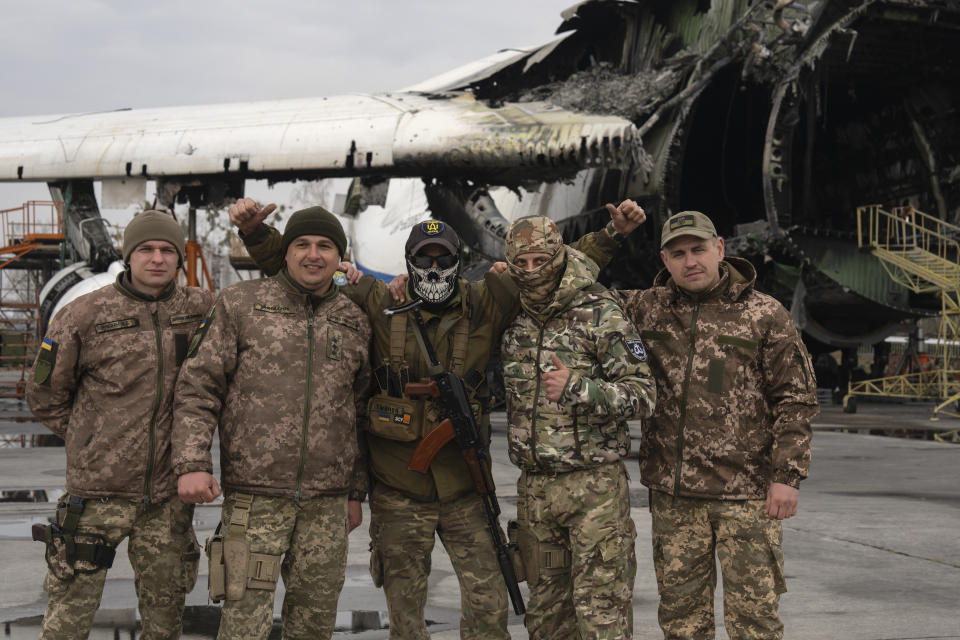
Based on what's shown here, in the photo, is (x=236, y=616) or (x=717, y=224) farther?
(x=717, y=224)

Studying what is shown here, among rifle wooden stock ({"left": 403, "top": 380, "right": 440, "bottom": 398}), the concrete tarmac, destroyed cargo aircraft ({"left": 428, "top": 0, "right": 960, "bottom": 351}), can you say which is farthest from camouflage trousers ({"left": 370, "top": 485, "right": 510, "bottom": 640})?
destroyed cargo aircraft ({"left": 428, "top": 0, "right": 960, "bottom": 351})

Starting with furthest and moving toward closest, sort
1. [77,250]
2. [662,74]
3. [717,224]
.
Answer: [717,224]
[662,74]
[77,250]

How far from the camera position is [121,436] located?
175 inches

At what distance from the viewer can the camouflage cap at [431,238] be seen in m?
4.53

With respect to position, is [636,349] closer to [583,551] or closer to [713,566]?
[583,551]

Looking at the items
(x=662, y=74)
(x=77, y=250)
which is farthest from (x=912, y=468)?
(x=77, y=250)

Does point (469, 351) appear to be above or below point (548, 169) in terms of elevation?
below

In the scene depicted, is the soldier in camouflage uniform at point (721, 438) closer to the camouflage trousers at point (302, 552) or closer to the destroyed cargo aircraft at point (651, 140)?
the camouflage trousers at point (302, 552)

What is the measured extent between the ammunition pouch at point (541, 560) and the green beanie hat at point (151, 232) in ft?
7.40

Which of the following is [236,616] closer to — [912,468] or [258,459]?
[258,459]

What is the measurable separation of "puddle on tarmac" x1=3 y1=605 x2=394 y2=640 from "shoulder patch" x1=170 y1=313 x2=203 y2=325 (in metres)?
1.75

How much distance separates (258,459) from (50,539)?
1034 mm

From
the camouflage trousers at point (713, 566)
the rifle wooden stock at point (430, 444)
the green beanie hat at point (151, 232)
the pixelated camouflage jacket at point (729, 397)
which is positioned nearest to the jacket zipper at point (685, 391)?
the pixelated camouflage jacket at point (729, 397)

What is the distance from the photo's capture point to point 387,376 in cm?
457
